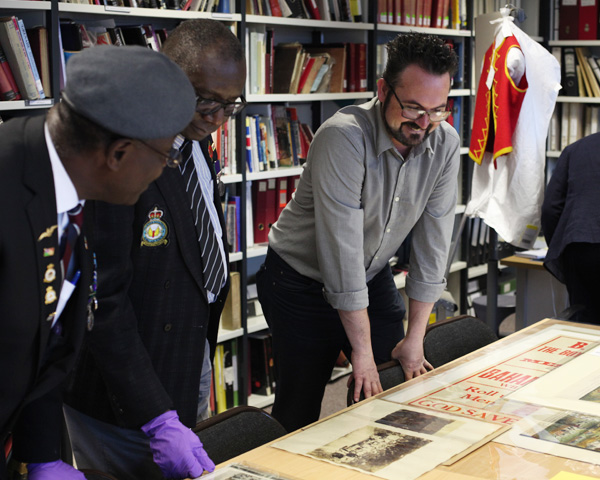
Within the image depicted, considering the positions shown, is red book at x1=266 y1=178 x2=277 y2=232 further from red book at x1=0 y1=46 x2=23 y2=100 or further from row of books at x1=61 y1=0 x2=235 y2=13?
red book at x1=0 y1=46 x2=23 y2=100

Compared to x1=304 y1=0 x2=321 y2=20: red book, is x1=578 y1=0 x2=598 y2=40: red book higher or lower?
x1=578 y1=0 x2=598 y2=40: red book

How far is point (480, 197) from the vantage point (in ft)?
13.0

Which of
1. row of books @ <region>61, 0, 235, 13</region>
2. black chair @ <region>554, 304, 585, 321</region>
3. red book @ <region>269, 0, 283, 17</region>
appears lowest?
black chair @ <region>554, 304, 585, 321</region>

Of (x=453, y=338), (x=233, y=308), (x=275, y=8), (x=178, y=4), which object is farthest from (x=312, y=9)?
(x=453, y=338)

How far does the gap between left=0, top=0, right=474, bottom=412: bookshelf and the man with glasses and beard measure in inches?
46.5

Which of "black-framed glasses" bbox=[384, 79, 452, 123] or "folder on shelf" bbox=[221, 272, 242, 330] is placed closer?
Answer: "black-framed glasses" bbox=[384, 79, 452, 123]

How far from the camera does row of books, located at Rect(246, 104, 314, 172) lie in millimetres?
3689

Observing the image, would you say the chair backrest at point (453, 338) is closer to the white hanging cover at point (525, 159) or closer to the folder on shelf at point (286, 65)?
the white hanging cover at point (525, 159)

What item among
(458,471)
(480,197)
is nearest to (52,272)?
(458,471)

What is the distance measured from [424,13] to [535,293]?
1.82 m

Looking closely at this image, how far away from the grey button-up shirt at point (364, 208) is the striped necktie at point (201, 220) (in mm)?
378

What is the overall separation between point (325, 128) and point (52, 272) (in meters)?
1.07

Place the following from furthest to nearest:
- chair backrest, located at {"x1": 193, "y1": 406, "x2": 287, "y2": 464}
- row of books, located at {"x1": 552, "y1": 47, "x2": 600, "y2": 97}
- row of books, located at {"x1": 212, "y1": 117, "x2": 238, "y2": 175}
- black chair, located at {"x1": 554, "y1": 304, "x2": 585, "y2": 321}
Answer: row of books, located at {"x1": 552, "y1": 47, "x2": 600, "y2": 97} → row of books, located at {"x1": 212, "y1": 117, "x2": 238, "y2": 175} → black chair, located at {"x1": 554, "y1": 304, "x2": 585, "y2": 321} → chair backrest, located at {"x1": 193, "y1": 406, "x2": 287, "y2": 464}

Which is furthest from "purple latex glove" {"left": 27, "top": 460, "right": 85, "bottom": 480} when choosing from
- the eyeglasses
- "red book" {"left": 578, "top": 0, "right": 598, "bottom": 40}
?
"red book" {"left": 578, "top": 0, "right": 598, "bottom": 40}
